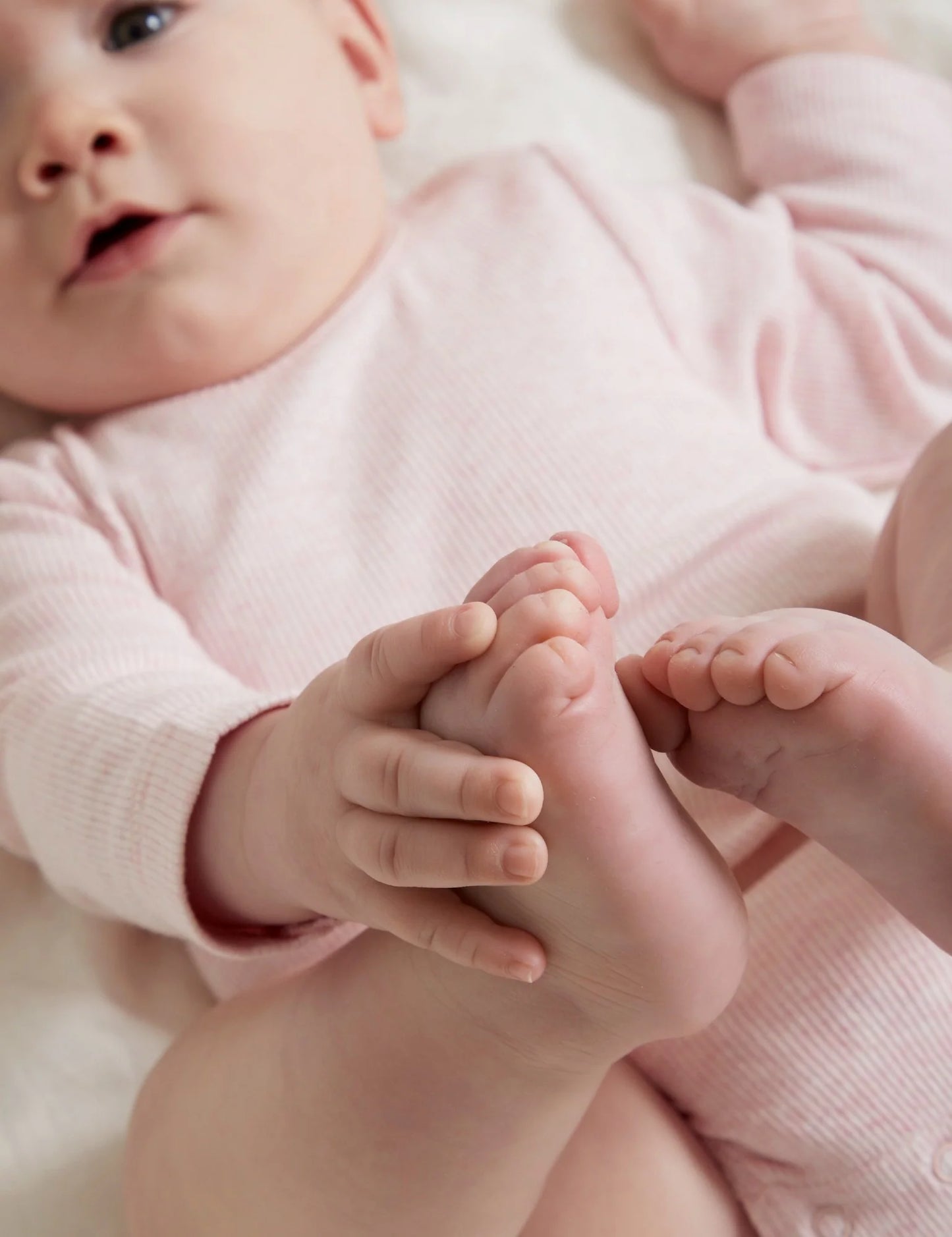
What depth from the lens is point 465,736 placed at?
1.64 ft

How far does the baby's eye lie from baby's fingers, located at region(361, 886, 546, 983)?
0.67 meters

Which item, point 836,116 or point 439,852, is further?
point 836,116

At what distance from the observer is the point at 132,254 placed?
0.88 m

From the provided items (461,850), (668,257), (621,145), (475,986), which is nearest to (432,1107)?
(475,986)

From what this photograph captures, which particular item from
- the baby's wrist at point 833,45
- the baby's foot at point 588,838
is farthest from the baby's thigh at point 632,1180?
the baby's wrist at point 833,45

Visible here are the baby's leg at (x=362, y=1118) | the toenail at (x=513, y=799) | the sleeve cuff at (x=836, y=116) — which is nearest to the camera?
the toenail at (x=513, y=799)

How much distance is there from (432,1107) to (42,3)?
2.51 ft

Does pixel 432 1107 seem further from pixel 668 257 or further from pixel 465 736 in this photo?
pixel 668 257

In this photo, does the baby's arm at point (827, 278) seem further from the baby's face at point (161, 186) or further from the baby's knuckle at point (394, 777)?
the baby's knuckle at point (394, 777)

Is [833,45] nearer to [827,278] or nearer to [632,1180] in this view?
[827,278]

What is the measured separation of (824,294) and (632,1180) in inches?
27.8

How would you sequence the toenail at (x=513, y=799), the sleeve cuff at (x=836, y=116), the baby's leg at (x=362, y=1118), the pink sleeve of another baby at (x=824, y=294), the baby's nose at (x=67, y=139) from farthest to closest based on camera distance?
the sleeve cuff at (x=836, y=116) → the pink sleeve of another baby at (x=824, y=294) → the baby's nose at (x=67, y=139) → the baby's leg at (x=362, y=1118) → the toenail at (x=513, y=799)

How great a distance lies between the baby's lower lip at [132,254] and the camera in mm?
879

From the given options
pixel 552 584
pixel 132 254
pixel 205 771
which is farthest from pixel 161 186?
pixel 552 584
